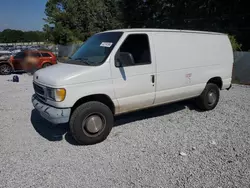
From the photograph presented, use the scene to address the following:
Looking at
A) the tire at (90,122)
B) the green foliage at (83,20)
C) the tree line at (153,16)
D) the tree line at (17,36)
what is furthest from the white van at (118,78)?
the tree line at (17,36)

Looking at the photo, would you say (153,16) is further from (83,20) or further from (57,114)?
(57,114)

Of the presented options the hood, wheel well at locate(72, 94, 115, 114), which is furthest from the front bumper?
the hood

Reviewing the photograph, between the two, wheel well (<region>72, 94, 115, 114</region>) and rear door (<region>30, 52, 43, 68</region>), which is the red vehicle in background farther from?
wheel well (<region>72, 94, 115, 114</region>)

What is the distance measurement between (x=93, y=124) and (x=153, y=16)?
17168 millimetres

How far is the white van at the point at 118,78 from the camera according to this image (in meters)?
3.87

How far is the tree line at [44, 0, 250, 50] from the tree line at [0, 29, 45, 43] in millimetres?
54952

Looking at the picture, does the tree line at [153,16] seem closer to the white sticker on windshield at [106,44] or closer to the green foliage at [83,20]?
the green foliage at [83,20]

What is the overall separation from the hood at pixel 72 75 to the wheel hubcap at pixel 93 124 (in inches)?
28.0

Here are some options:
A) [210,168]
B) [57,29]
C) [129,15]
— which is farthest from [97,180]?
[57,29]

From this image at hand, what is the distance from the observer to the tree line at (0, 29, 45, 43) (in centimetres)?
8169

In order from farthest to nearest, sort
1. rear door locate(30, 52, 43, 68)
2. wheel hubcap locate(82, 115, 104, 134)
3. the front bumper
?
rear door locate(30, 52, 43, 68)
wheel hubcap locate(82, 115, 104, 134)
the front bumper

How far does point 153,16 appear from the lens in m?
19.4

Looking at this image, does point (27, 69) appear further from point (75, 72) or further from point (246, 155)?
point (246, 155)

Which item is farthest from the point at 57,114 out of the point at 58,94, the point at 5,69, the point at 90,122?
the point at 5,69
